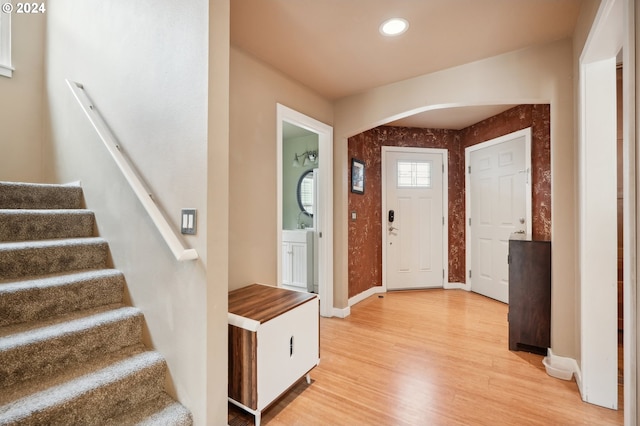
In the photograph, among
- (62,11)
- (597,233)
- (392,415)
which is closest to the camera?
(392,415)

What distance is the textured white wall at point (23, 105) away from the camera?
2465 mm

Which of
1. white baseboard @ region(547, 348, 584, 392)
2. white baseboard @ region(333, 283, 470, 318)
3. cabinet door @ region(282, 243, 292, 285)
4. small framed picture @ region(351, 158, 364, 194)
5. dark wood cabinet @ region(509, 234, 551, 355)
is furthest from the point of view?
cabinet door @ region(282, 243, 292, 285)

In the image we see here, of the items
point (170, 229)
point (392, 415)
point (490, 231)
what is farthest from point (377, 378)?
point (490, 231)

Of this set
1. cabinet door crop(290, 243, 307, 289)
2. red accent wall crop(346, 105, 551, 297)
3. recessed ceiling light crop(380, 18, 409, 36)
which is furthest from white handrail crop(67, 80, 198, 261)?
cabinet door crop(290, 243, 307, 289)

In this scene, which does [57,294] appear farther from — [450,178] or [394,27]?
[450,178]

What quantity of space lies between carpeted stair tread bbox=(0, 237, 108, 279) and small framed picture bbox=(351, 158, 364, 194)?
8.48ft

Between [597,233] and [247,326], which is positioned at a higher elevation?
[597,233]

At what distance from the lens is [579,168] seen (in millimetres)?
1851

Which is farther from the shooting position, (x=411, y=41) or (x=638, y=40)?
(x=411, y=41)

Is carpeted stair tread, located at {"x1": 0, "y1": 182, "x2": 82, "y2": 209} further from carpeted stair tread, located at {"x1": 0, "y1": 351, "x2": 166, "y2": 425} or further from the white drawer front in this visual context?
the white drawer front

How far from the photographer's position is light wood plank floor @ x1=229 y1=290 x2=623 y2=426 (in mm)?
1606

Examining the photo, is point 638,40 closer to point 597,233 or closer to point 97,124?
point 597,233

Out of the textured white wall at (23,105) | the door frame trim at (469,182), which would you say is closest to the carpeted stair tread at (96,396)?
the textured white wall at (23,105)

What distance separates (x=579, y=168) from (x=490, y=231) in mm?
2094
